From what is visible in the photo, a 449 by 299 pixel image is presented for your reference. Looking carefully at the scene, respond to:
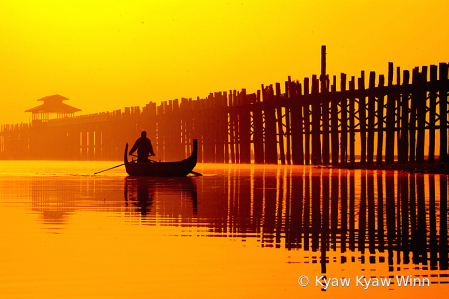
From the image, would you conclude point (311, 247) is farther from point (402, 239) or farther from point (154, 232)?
point (154, 232)

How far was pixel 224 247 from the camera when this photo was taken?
7.26m

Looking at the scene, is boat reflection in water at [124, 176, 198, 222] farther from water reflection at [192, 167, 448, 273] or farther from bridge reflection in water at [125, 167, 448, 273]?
water reflection at [192, 167, 448, 273]

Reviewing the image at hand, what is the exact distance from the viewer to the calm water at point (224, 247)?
5273 millimetres

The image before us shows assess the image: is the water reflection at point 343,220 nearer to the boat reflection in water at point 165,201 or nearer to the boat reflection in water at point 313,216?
the boat reflection in water at point 313,216

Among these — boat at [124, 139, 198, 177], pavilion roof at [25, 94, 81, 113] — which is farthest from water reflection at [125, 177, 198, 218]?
pavilion roof at [25, 94, 81, 113]

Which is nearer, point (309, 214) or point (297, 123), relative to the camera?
point (309, 214)

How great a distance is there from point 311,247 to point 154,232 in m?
1.94

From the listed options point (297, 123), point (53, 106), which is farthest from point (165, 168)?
point (53, 106)

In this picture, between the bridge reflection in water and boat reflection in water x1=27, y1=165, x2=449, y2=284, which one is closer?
boat reflection in water x1=27, y1=165, x2=449, y2=284

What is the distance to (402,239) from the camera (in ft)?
25.7

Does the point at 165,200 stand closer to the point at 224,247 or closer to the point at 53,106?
the point at 224,247

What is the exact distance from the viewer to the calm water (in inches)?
208

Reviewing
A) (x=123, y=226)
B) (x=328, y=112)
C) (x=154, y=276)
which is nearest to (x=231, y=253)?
(x=154, y=276)

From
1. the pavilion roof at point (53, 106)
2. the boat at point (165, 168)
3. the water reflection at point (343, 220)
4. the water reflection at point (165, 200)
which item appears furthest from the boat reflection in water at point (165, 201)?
the pavilion roof at point (53, 106)
